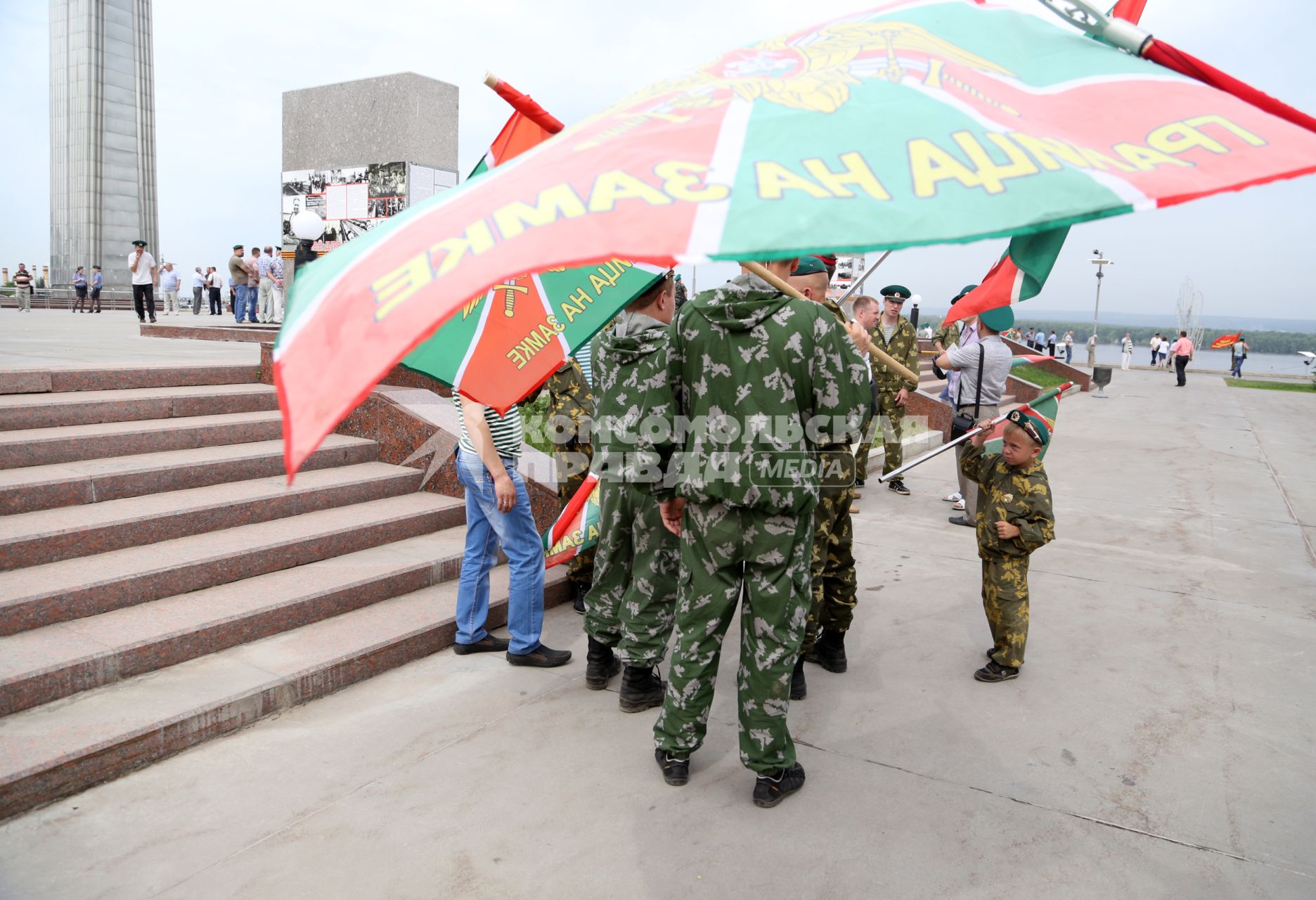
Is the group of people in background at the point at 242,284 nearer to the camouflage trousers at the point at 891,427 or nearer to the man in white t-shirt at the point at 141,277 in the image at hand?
the man in white t-shirt at the point at 141,277

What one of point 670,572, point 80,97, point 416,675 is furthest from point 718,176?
point 80,97

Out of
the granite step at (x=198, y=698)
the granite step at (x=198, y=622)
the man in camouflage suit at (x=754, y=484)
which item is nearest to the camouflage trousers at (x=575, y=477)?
the granite step at (x=198, y=698)

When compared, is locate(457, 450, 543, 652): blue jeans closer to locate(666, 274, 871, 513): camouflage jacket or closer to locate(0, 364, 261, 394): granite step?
locate(666, 274, 871, 513): camouflage jacket

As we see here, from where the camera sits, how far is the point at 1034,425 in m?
4.30

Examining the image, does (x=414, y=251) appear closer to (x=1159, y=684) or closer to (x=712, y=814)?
(x=712, y=814)

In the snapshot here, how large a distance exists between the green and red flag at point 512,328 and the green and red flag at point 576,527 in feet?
5.89

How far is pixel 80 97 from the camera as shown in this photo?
36719 mm

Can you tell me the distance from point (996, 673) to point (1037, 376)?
864 inches

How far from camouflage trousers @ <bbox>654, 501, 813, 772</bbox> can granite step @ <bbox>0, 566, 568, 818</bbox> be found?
1629 mm

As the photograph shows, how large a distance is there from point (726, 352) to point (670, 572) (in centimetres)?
136

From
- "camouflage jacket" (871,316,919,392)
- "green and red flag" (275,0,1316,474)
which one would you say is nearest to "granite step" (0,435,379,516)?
"green and red flag" (275,0,1316,474)

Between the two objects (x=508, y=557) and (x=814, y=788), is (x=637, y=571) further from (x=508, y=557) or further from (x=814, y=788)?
(x=814, y=788)

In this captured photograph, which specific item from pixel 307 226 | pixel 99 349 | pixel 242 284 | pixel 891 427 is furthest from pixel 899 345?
pixel 242 284

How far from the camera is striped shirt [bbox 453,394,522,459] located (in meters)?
4.23
